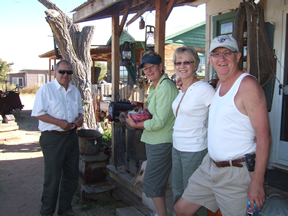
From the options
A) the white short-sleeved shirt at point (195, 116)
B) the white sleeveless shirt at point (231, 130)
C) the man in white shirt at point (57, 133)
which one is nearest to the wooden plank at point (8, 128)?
the man in white shirt at point (57, 133)

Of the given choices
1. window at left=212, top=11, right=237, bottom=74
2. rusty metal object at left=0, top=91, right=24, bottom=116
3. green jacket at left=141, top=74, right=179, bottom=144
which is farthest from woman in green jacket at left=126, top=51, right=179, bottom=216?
rusty metal object at left=0, top=91, right=24, bottom=116

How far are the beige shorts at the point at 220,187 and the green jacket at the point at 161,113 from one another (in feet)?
1.97

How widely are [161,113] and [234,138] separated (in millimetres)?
908

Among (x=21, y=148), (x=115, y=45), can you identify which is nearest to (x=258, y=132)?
(x=115, y=45)

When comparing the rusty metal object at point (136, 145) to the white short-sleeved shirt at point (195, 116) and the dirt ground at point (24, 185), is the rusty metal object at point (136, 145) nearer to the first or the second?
the dirt ground at point (24, 185)

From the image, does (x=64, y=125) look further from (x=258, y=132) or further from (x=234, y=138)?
(x=258, y=132)

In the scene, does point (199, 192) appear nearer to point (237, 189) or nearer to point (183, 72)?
point (237, 189)

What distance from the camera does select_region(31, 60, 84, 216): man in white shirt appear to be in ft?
10.2

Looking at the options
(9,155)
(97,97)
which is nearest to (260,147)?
(9,155)

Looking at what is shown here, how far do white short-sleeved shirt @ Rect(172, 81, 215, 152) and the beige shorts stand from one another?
0.18 metres

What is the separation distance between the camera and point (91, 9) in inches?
176

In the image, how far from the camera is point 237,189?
167 centimetres

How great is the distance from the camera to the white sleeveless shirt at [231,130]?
159 cm

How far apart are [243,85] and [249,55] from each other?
1.06m
